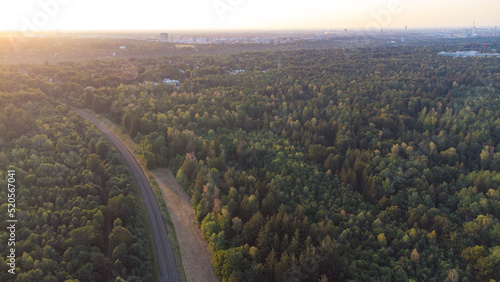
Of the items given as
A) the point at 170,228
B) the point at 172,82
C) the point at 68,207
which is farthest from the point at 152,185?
the point at 172,82

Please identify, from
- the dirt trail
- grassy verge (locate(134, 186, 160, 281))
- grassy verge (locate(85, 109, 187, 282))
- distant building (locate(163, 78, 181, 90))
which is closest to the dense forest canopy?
grassy verge (locate(134, 186, 160, 281))

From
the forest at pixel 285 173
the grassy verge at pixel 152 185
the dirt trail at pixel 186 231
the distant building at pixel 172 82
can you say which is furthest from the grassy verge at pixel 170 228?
the distant building at pixel 172 82

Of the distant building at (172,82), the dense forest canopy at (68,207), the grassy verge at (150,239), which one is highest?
the distant building at (172,82)

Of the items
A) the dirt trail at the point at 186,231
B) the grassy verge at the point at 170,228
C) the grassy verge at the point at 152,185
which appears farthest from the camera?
the grassy verge at the point at 152,185

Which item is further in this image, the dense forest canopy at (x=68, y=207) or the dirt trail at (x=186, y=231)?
the dirt trail at (x=186, y=231)

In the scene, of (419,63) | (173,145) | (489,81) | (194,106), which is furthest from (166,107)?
(419,63)

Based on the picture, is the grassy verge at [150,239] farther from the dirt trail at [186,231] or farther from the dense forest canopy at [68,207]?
the dirt trail at [186,231]

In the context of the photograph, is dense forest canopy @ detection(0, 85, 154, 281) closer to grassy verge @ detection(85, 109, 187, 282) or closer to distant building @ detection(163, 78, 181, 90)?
grassy verge @ detection(85, 109, 187, 282)

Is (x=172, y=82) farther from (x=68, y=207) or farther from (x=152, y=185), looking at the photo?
(x=68, y=207)
